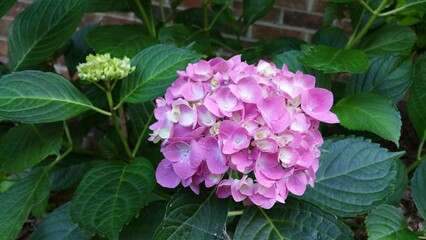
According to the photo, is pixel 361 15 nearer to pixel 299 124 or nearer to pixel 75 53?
pixel 299 124

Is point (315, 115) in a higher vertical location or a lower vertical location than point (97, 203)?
higher

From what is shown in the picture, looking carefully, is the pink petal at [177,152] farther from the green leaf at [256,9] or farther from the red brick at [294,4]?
the red brick at [294,4]

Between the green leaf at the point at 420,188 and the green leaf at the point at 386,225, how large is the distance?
0.07m

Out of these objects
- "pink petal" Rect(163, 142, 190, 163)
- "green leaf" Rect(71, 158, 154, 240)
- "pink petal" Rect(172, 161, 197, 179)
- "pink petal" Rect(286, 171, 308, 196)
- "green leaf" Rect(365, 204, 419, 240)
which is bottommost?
"green leaf" Rect(365, 204, 419, 240)

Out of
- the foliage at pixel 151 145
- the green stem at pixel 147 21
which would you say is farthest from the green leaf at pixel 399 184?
the green stem at pixel 147 21

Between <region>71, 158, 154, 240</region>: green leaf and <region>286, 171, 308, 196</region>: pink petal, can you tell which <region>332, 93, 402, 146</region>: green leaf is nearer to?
<region>286, 171, 308, 196</region>: pink petal

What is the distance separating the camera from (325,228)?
3.02ft

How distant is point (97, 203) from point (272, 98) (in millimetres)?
433

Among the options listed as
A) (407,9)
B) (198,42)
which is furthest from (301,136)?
(198,42)

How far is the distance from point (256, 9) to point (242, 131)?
36.9 inches

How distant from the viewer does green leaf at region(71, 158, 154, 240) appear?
0.97 meters

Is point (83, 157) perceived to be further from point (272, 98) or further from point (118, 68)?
point (272, 98)

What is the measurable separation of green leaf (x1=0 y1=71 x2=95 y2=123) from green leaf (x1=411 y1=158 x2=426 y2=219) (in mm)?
750

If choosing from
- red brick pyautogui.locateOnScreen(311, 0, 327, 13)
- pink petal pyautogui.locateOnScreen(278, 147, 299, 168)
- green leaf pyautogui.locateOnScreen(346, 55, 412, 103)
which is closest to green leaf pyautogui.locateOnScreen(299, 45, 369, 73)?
green leaf pyautogui.locateOnScreen(346, 55, 412, 103)
